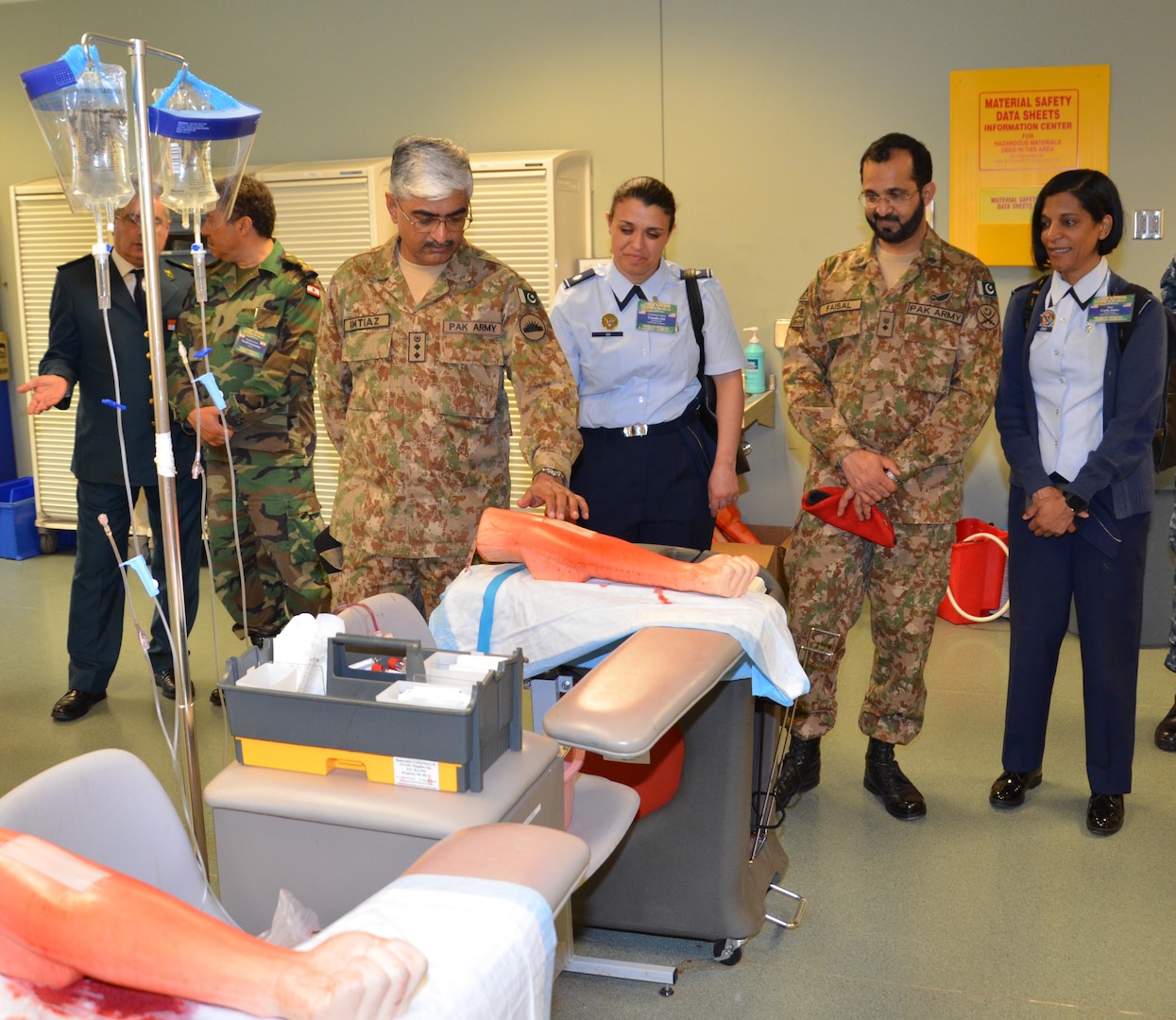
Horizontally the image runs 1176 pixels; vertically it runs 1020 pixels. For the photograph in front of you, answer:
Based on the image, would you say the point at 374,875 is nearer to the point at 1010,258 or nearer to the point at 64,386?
the point at 64,386

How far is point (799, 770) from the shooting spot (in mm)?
3150

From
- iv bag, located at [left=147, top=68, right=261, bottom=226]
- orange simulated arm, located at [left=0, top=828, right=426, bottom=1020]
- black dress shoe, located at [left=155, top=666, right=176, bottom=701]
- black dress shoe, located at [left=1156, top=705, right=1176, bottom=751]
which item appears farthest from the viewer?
black dress shoe, located at [left=155, top=666, right=176, bottom=701]

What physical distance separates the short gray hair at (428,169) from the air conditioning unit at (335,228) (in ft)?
7.98

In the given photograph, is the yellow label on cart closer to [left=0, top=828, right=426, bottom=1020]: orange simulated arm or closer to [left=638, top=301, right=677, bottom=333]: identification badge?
[left=0, top=828, right=426, bottom=1020]: orange simulated arm

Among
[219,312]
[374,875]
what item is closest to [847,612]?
[374,875]

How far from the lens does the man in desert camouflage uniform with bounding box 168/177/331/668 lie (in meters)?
3.68

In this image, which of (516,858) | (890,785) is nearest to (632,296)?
(890,785)

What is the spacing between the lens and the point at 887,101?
4.93 meters

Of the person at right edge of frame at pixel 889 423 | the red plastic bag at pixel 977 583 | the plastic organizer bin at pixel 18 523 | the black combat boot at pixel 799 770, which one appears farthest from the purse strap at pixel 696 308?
the plastic organizer bin at pixel 18 523

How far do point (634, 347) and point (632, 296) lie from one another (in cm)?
15

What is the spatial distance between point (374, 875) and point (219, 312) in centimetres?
264

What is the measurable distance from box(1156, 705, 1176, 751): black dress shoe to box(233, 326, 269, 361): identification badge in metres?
2.94

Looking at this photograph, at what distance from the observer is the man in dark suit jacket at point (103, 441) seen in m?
3.79

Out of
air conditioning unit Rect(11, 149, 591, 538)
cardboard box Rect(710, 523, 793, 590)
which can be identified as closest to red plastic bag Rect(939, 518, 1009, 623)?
cardboard box Rect(710, 523, 793, 590)
